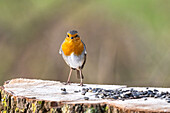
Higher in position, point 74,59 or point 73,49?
point 73,49

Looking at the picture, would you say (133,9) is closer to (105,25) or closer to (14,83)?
(105,25)

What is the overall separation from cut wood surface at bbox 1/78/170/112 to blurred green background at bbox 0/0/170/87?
294cm

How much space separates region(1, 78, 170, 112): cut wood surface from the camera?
3564mm

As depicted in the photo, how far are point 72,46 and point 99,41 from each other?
2.64 metres

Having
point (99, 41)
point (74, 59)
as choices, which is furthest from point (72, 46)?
point (99, 41)

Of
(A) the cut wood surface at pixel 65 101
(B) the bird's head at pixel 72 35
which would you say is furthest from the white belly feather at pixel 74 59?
(A) the cut wood surface at pixel 65 101

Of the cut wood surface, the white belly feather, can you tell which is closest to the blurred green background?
the white belly feather

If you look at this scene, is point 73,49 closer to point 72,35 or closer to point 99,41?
point 72,35

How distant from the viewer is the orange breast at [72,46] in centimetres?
480

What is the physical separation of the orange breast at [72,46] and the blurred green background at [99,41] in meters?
2.44

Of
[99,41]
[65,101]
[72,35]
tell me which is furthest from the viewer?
[99,41]

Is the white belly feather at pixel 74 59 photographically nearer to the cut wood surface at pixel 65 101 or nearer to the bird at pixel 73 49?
the bird at pixel 73 49

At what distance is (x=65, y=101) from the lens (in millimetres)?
3707

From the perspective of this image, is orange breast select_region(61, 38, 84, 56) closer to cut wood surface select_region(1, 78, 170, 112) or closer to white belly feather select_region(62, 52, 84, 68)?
white belly feather select_region(62, 52, 84, 68)
